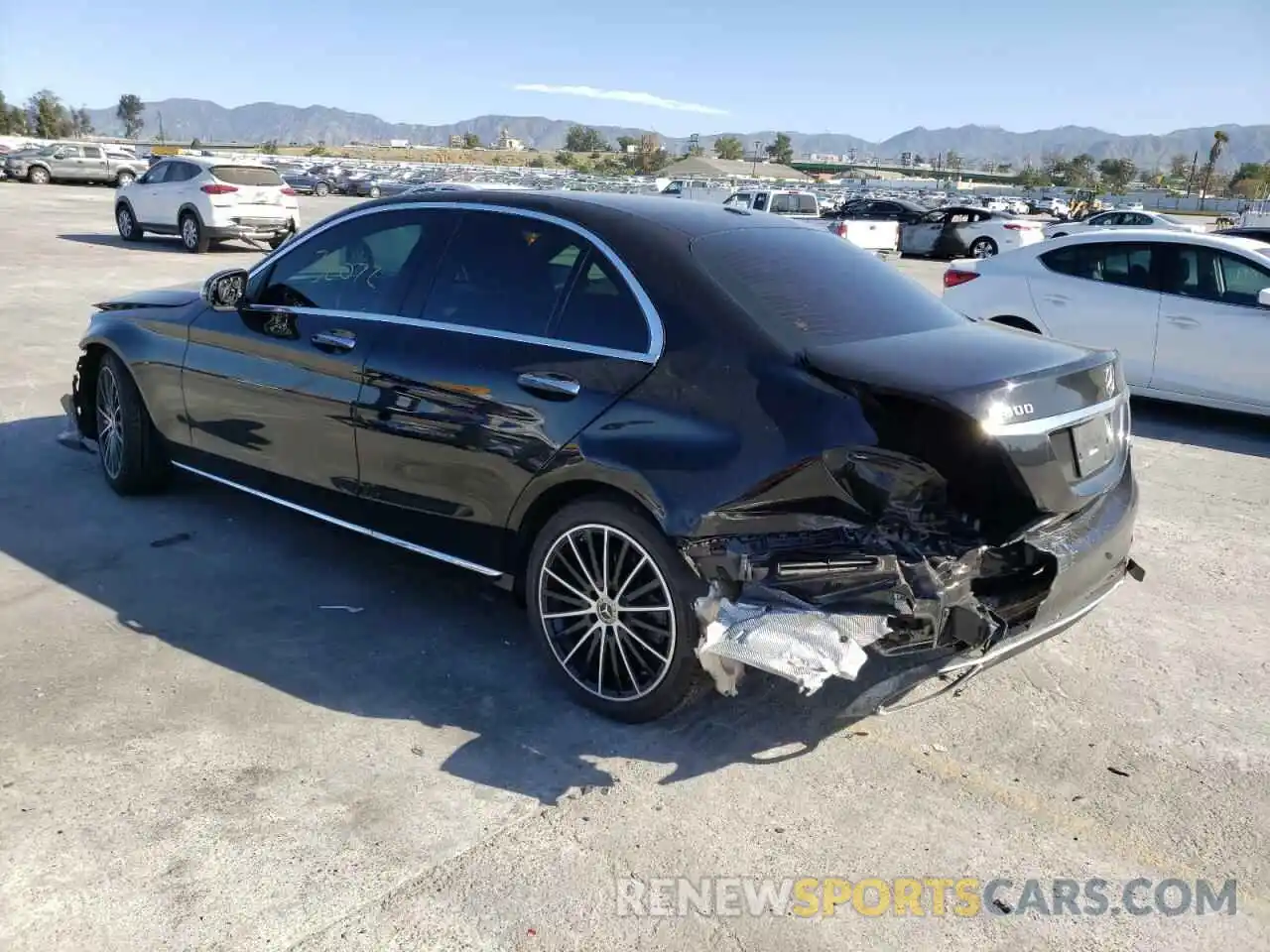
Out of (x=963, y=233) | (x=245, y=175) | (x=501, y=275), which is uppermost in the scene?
(x=245, y=175)

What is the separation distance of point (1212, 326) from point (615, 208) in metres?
6.30

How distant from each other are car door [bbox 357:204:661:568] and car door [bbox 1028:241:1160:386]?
20.3 ft

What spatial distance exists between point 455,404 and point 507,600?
111 cm

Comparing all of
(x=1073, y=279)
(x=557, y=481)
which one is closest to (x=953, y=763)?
(x=557, y=481)

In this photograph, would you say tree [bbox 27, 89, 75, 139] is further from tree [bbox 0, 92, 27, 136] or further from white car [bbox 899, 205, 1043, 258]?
white car [bbox 899, 205, 1043, 258]

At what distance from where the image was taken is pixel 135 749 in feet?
11.7

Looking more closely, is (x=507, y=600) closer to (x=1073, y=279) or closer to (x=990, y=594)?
A: (x=990, y=594)

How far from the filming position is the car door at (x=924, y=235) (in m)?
28.8

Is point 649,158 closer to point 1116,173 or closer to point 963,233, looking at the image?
point 1116,173

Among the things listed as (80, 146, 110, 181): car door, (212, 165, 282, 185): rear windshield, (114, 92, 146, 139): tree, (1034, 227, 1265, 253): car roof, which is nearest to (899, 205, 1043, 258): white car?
(212, 165, 282, 185): rear windshield

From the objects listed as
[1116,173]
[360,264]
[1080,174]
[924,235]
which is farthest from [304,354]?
[1080,174]

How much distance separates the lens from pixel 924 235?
29172 millimetres

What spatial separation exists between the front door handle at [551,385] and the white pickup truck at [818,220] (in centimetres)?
2171

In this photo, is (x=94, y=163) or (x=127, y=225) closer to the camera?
(x=127, y=225)
